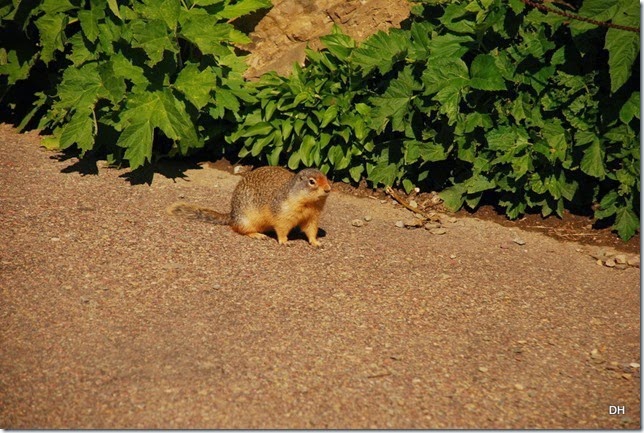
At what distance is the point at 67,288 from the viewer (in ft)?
19.6

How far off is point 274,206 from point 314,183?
48 centimetres

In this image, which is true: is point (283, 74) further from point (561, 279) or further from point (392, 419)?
point (392, 419)

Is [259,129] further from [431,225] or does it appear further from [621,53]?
[621,53]

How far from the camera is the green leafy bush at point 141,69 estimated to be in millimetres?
7496

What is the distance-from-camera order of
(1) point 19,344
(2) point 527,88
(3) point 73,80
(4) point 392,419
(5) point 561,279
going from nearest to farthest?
1. (4) point 392,419
2. (1) point 19,344
3. (5) point 561,279
4. (2) point 527,88
5. (3) point 73,80

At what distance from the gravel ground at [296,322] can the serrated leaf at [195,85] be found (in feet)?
3.04

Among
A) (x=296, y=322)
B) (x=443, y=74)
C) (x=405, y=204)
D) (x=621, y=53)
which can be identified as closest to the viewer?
(x=296, y=322)

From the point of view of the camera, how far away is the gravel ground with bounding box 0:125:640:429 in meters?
4.73

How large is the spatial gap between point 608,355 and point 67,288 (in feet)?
12.6

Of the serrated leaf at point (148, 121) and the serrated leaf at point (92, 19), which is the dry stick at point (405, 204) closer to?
the serrated leaf at point (148, 121)

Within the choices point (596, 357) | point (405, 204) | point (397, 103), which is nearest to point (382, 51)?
point (397, 103)

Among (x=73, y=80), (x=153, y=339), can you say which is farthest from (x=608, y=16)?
(x=73, y=80)

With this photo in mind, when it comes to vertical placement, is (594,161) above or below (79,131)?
above

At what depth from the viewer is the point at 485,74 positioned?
7195 mm
